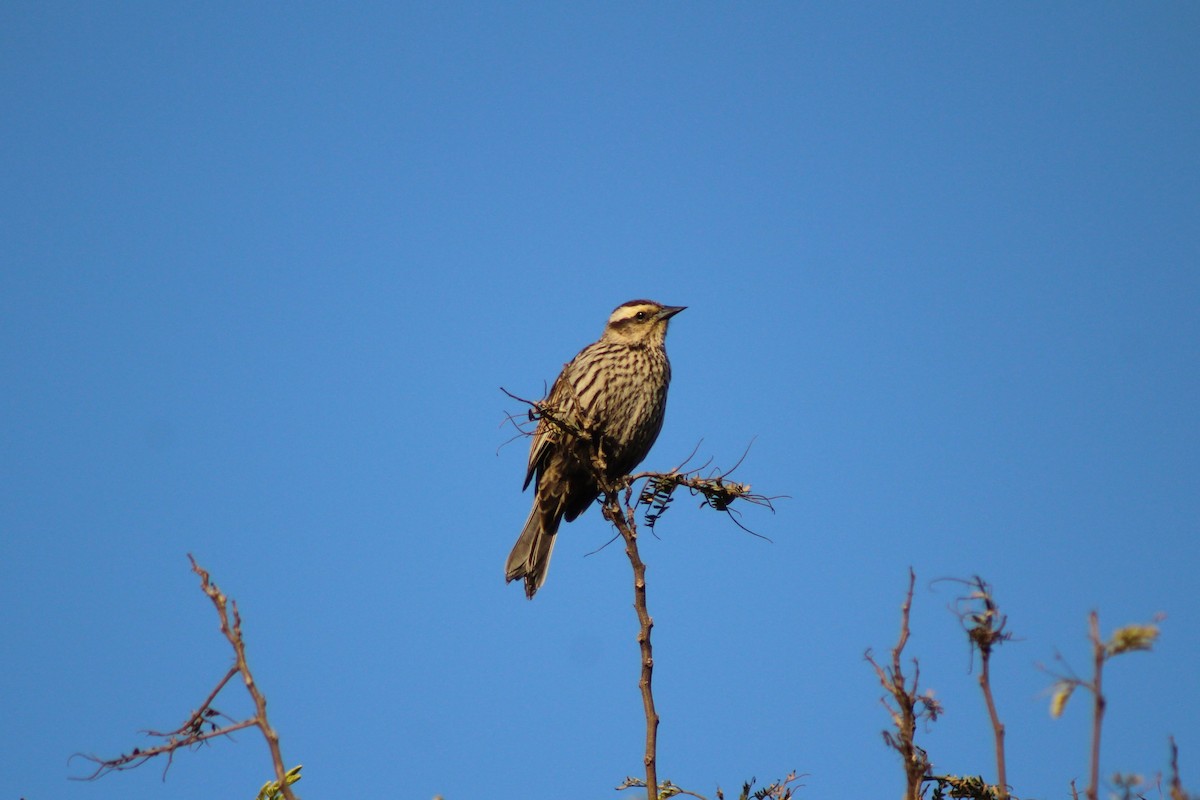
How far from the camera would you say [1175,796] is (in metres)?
1.71

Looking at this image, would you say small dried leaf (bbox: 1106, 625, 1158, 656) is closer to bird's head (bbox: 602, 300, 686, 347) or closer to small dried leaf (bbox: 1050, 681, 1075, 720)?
small dried leaf (bbox: 1050, 681, 1075, 720)

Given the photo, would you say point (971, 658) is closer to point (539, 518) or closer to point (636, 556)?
point (636, 556)

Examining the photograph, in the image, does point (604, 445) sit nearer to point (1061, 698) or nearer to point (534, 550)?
point (534, 550)

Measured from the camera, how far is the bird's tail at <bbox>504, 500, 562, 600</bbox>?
8.69 metres

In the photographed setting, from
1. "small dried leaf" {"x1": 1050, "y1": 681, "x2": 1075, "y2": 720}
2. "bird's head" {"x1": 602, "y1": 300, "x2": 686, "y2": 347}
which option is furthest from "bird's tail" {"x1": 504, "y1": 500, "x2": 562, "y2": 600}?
"small dried leaf" {"x1": 1050, "y1": 681, "x2": 1075, "y2": 720}

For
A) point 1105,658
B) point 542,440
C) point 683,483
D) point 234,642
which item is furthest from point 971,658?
point 542,440

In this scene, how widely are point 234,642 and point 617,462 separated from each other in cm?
681

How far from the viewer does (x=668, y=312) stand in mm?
9641

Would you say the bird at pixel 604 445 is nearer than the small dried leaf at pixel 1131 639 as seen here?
No

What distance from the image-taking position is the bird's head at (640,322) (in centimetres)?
949

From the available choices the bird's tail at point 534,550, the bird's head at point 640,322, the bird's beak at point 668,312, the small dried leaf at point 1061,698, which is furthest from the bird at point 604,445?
the small dried leaf at point 1061,698

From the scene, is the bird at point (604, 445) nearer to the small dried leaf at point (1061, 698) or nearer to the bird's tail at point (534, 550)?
the bird's tail at point (534, 550)

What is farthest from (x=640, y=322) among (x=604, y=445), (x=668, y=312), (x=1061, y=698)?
(x=1061, y=698)

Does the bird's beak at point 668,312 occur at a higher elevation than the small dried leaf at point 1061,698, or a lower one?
higher
